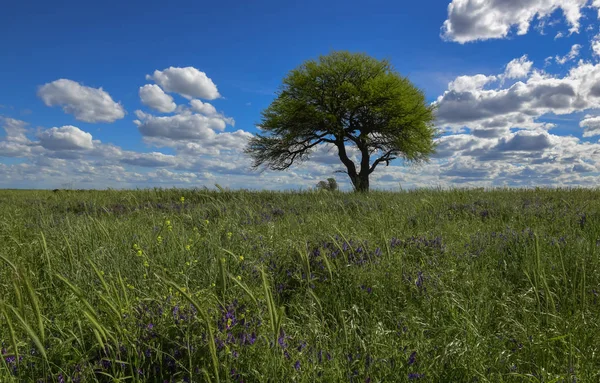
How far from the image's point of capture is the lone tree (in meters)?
27.9

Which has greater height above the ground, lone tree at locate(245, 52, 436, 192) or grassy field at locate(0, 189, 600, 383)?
lone tree at locate(245, 52, 436, 192)

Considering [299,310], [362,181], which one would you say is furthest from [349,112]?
[299,310]

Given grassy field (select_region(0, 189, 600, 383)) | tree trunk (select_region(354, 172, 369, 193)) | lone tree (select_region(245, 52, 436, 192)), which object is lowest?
grassy field (select_region(0, 189, 600, 383))

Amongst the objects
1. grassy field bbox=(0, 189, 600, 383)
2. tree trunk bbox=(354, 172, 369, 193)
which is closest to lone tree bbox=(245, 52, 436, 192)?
tree trunk bbox=(354, 172, 369, 193)

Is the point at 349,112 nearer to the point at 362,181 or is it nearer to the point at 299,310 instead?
the point at 362,181

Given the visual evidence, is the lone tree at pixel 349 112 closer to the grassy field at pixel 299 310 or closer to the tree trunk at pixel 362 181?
the tree trunk at pixel 362 181

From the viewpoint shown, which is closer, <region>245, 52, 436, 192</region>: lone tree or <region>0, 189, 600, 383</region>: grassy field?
<region>0, 189, 600, 383</region>: grassy field

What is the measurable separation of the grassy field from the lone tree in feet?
71.8

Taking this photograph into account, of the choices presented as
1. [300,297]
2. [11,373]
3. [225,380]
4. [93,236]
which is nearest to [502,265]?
[300,297]

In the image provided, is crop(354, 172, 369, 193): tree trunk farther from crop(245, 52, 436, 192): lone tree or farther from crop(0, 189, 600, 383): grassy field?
crop(0, 189, 600, 383): grassy field

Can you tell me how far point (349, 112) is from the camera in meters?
29.2

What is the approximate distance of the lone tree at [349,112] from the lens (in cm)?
2786

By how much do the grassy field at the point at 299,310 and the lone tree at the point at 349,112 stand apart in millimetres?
21899

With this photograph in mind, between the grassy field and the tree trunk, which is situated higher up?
the tree trunk
